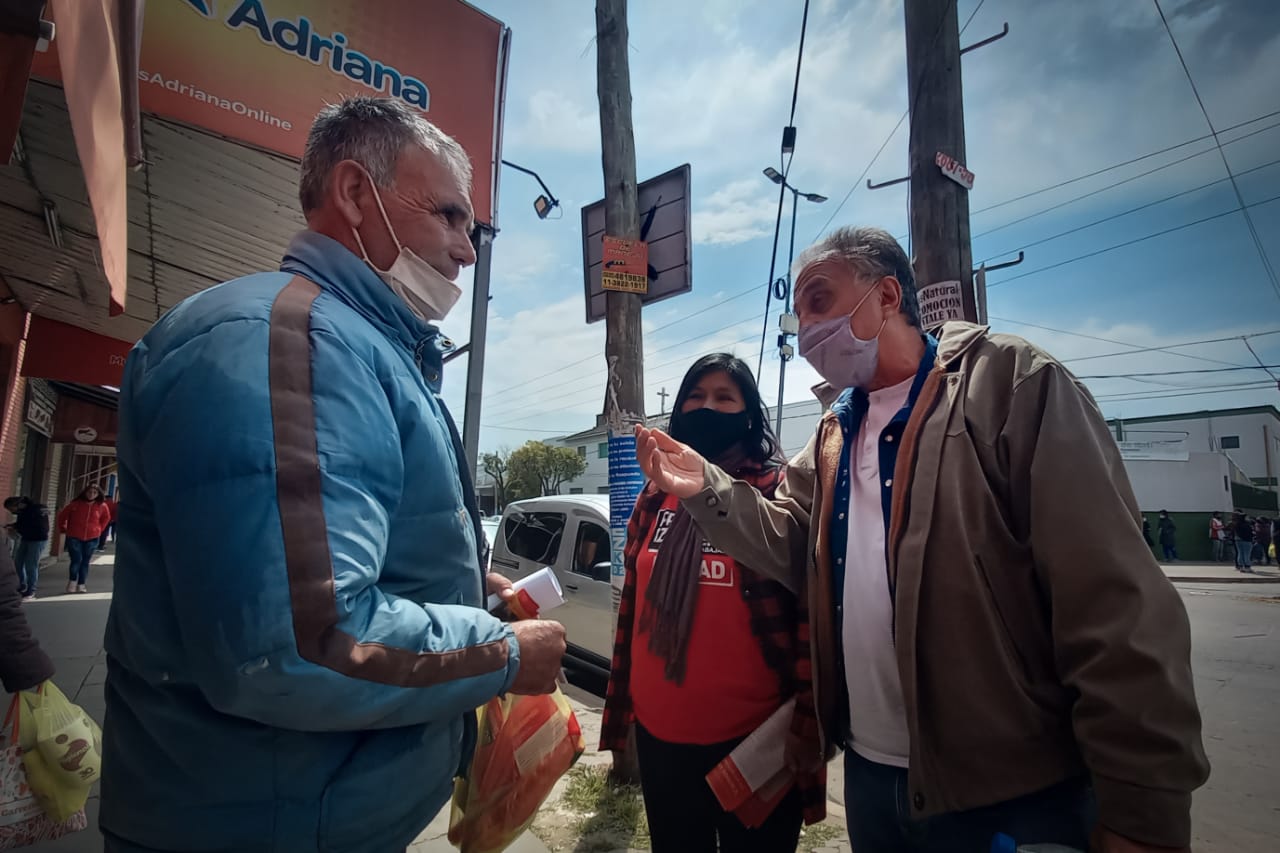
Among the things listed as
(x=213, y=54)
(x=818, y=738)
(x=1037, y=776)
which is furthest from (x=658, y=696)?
(x=213, y=54)

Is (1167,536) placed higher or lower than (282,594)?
lower

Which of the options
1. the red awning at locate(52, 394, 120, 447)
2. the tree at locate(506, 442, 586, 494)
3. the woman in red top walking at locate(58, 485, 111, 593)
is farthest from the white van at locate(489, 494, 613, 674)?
the tree at locate(506, 442, 586, 494)

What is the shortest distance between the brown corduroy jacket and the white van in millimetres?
4386

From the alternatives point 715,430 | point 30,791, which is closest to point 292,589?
point 715,430

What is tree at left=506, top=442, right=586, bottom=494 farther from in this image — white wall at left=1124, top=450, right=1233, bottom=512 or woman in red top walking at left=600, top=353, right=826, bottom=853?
woman in red top walking at left=600, top=353, right=826, bottom=853

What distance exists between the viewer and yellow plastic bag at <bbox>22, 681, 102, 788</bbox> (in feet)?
7.77

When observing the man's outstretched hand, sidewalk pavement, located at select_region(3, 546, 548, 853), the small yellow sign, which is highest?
the small yellow sign

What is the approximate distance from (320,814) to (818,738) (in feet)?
4.69

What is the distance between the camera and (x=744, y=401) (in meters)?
2.52

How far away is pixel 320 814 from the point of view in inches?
35.1

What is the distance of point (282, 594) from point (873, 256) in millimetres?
1664

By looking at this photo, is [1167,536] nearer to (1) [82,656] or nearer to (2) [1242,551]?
(2) [1242,551]

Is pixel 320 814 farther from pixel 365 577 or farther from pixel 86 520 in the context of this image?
pixel 86 520

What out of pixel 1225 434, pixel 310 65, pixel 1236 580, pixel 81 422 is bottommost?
pixel 1236 580
